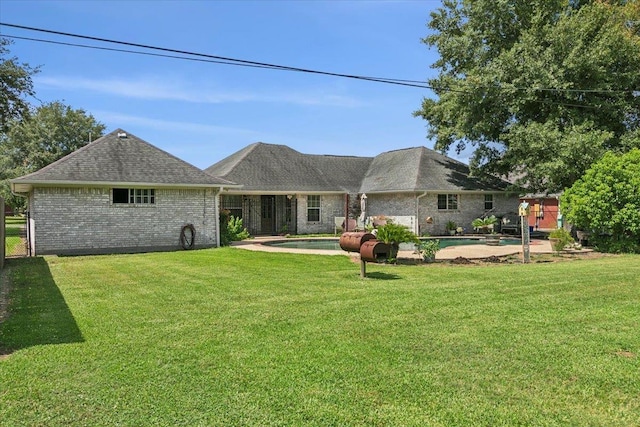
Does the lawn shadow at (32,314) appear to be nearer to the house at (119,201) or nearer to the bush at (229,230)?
the house at (119,201)

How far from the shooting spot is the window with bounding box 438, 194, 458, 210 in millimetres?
24719

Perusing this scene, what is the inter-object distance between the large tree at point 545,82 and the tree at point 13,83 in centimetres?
2028

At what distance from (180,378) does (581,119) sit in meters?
21.2

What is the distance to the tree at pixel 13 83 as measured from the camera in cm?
2262

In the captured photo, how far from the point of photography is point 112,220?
16766mm

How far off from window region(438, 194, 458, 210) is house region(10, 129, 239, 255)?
1138 cm

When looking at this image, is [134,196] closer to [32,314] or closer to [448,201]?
[32,314]

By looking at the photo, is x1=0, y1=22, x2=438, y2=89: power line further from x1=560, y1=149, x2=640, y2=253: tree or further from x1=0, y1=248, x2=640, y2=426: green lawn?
x1=560, y1=149, x2=640, y2=253: tree

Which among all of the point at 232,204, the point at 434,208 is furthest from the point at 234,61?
the point at 434,208

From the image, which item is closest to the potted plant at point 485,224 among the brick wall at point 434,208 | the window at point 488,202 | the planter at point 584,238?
the brick wall at point 434,208

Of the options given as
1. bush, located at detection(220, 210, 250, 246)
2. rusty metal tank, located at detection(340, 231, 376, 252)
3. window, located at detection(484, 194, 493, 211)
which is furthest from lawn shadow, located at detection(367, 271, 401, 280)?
window, located at detection(484, 194, 493, 211)

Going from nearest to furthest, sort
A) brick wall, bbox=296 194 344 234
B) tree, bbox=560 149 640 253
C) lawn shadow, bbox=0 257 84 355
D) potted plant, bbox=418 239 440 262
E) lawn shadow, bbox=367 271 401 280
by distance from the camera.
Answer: lawn shadow, bbox=0 257 84 355 < lawn shadow, bbox=367 271 401 280 < potted plant, bbox=418 239 440 262 < tree, bbox=560 149 640 253 < brick wall, bbox=296 194 344 234

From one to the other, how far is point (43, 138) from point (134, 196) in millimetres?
35746

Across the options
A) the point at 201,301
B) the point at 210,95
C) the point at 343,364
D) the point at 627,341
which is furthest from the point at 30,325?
the point at 210,95
